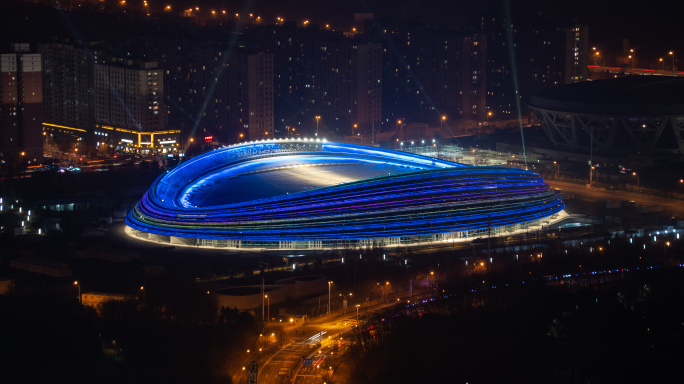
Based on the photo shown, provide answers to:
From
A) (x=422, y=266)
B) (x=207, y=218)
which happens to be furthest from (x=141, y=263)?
(x=422, y=266)

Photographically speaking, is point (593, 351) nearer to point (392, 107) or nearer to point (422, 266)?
point (422, 266)

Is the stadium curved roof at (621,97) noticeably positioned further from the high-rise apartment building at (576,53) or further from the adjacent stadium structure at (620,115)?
the high-rise apartment building at (576,53)

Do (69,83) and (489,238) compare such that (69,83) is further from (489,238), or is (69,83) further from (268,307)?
(268,307)

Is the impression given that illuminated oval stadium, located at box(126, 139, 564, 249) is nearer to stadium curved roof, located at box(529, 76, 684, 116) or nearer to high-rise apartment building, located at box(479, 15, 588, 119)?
stadium curved roof, located at box(529, 76, 684, 116)

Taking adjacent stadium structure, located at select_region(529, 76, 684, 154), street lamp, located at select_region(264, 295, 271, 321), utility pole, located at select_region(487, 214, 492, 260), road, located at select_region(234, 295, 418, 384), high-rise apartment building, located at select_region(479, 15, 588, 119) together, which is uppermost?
high-rise apartment building, located at select_region(479, 15, 588, 119)

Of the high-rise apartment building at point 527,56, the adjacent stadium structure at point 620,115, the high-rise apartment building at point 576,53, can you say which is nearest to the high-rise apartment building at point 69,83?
the adjacent stadium structure at point 620,115

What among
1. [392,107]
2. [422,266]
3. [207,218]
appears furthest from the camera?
[392,107]

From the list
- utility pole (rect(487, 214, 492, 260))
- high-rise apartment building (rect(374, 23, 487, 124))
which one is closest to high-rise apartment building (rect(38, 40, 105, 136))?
high-rise apartment building (rect(374, 23, 487, 124))
